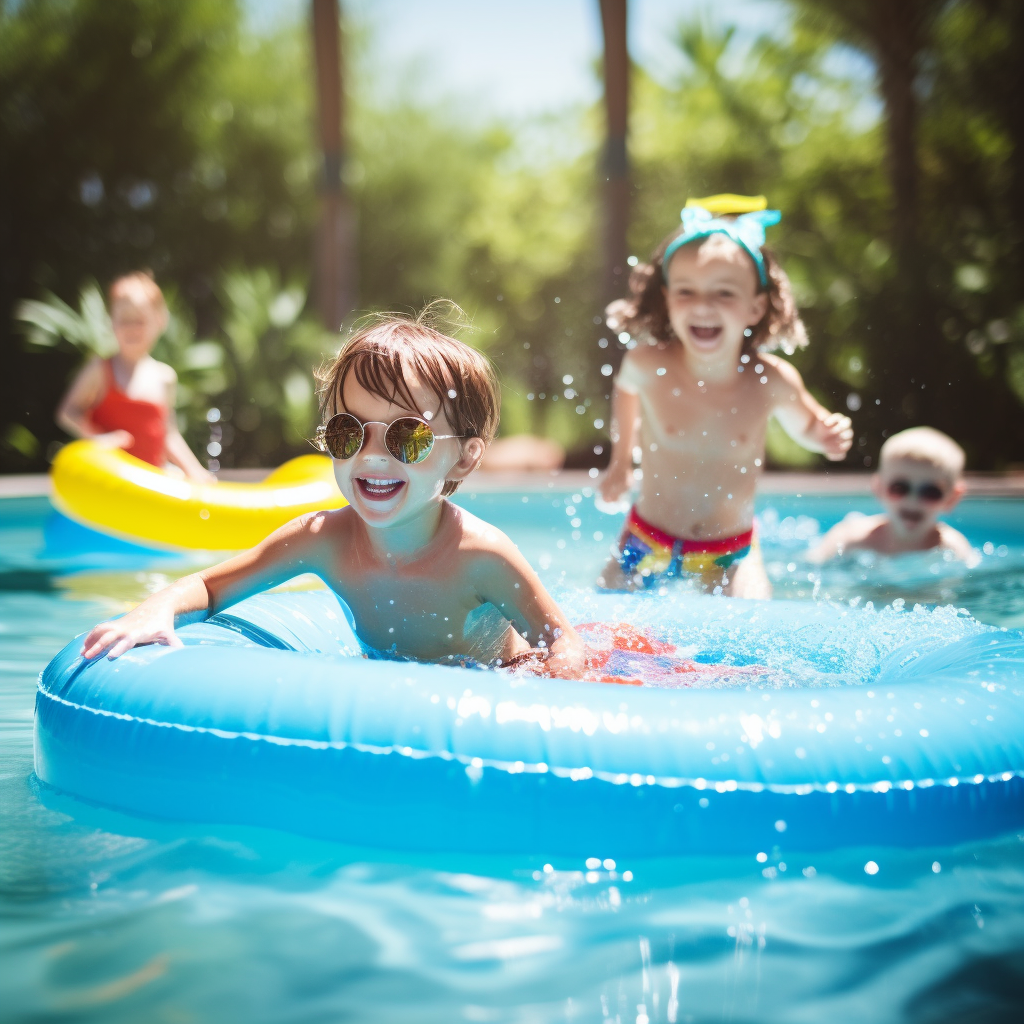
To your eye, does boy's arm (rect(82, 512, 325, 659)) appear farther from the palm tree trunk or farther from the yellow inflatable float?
the palm tree trunk

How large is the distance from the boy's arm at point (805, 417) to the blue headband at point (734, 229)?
1.02ft

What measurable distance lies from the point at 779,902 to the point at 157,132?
1716cm

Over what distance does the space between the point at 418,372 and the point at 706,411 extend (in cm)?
174

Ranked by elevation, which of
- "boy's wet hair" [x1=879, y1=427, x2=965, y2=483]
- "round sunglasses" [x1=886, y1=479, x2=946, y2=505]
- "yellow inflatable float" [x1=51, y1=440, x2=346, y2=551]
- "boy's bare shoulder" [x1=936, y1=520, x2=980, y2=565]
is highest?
"boy's wet hair" [x1=879, y1=427, x2=965, y2=483]

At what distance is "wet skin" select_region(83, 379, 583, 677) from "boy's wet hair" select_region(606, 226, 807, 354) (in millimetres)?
1652

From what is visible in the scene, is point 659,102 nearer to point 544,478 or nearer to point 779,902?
point 544,478

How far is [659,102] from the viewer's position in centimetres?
2970

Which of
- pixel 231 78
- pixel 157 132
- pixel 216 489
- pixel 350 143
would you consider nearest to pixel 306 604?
pixel 216 489

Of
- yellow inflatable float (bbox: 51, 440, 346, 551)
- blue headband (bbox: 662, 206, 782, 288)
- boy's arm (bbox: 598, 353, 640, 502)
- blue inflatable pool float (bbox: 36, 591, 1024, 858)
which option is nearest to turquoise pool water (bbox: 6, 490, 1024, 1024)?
blue inflatable pool float (bbox: 36, 591, 1024, 858)

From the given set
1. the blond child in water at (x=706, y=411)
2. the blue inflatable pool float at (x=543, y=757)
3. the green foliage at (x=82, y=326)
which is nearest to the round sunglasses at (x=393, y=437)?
the blue inflatable pool float at (x=543, y=757)

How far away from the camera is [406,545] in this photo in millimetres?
2689

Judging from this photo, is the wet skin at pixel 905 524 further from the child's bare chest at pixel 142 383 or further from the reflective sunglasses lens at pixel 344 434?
the child's bare chest at pixel 142 383

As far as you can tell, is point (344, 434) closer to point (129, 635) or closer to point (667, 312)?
point (129, 635)

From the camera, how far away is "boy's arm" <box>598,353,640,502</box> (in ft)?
13.1
